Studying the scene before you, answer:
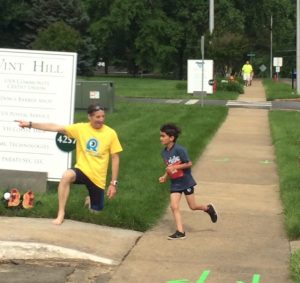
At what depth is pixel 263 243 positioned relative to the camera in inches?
266

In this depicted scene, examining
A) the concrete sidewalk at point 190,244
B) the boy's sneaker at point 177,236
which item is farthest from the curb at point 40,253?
the boy's sneaker at point 177,236

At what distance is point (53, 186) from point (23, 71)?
169cm

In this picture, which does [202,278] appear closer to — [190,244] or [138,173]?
[190,244]

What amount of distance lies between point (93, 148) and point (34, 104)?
155cm

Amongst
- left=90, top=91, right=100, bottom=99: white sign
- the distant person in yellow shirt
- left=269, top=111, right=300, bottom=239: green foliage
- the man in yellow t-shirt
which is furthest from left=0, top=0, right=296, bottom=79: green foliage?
the man in yellow t-shirt

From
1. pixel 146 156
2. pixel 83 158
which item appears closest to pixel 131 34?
pixel 146 156

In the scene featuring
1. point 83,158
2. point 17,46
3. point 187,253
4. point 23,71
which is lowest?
point 187,253

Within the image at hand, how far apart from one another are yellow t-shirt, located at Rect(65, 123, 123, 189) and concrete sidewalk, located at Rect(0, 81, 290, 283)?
59 centimetres

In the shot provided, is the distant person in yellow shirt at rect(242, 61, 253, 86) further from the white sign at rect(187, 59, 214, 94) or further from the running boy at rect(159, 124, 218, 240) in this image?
the running boy at rect(159, 124, 218, 240)

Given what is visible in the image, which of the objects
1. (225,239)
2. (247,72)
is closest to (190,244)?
(225,239)

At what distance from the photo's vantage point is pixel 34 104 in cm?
836

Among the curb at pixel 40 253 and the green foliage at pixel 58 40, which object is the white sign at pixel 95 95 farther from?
the green foliage at pixel 58 40

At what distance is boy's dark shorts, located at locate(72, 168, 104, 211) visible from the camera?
7195mm

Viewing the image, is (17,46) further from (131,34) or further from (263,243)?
(263,243)
